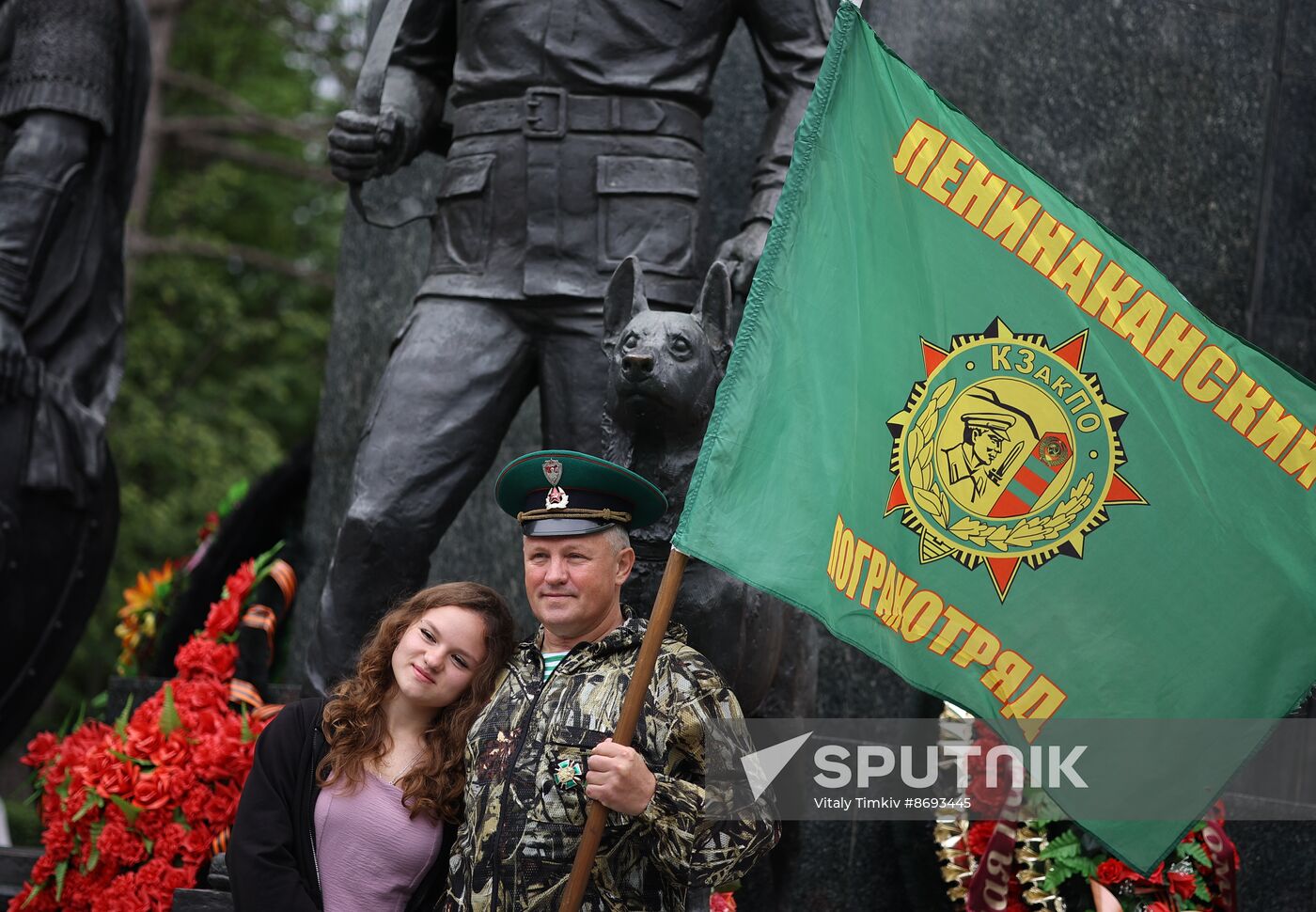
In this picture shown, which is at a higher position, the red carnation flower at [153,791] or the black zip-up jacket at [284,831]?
the black zip-up jacket at [284,831]

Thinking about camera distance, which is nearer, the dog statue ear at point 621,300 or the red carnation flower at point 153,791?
the dog statue ear at point 621,300

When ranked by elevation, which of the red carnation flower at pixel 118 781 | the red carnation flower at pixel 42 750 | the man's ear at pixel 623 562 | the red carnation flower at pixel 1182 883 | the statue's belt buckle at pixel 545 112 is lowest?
the red carnation flower at pixel 42 750

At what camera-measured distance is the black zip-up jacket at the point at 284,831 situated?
365 cm

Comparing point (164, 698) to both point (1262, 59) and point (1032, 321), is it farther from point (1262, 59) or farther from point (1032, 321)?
point (1262, 59)

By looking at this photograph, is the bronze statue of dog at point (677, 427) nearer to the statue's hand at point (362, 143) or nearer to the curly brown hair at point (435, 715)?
the curly brown hair at point (435, 715)

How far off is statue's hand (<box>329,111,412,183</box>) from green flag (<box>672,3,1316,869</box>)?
1.95 meters

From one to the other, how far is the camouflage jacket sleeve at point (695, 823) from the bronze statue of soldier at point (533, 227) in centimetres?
184

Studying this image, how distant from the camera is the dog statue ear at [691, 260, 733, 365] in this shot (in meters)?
4.73

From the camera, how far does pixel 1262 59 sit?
7.67 m

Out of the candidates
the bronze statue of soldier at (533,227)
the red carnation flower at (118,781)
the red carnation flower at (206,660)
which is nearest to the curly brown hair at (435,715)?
the bronze statue of soldier at (533,227)

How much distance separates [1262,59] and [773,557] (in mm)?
5045

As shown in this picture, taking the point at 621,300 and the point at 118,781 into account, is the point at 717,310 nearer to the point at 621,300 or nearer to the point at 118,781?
the point at 621,300

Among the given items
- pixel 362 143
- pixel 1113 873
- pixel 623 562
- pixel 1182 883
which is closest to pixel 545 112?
pixel 362 143

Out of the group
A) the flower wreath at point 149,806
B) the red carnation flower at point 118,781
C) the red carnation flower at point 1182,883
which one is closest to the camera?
the red carnation flower at point 1182,883
